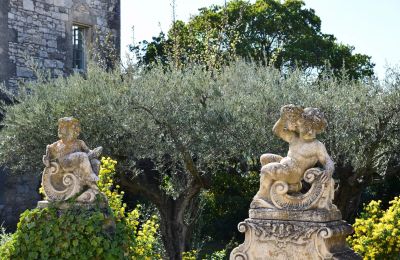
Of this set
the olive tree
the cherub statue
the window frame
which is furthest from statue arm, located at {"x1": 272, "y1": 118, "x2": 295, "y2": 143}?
the window frame

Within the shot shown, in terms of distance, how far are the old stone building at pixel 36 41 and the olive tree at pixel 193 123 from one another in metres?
3.60

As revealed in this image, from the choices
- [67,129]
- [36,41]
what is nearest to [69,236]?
[67,129]

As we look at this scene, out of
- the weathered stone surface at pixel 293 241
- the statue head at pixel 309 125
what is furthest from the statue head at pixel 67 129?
the statue head at pixel 309 125

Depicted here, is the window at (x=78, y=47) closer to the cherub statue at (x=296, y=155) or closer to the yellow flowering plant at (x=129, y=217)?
the yellow flowering plant at (x=129, y=217)

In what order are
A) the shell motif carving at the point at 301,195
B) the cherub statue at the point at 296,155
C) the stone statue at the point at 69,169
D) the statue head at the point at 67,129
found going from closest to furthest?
A: the shell motif carving at the point at 301,195 → the cherub statue at the point at 296,155 → the stone statue at the point at 69,169 → the statue head at the point at 67,129

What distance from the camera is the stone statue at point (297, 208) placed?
207 inches

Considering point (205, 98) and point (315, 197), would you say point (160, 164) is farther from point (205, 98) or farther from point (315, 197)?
point (315, 197)

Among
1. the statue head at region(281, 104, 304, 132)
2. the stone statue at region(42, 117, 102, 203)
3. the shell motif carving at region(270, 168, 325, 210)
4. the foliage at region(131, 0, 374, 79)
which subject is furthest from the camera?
the foliage at region(131, 0, 374, 79)

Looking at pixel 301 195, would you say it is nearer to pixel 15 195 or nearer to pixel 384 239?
pixel 384 239

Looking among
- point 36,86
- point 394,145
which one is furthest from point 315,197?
point 36,86

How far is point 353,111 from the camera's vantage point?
32.1ft

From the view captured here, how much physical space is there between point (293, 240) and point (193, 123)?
4.59 meters

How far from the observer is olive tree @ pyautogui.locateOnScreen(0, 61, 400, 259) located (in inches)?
379

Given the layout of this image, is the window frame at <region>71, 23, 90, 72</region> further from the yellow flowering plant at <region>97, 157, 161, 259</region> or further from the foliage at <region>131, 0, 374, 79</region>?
the yellow flowering plant at <region>97, 157, 161, 259</region>
